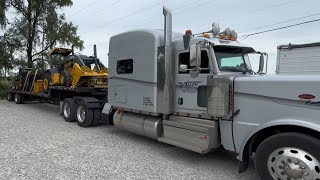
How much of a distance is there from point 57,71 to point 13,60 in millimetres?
13689

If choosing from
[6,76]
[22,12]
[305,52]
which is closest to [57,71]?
[305,52]

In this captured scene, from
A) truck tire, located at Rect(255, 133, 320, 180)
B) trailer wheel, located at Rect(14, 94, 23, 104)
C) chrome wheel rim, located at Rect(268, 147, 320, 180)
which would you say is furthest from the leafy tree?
chrome wheel rim, located at Rect(268, 147, 320, 180)

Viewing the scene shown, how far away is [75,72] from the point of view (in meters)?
12.1

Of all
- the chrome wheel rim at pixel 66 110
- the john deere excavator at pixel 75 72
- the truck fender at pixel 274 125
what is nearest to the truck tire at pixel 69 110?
the chrome wheel rim at pixel 66 110

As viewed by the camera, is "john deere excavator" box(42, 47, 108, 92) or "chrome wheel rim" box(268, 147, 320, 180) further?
"john deere excavator" box(42, 47, 108, 92)

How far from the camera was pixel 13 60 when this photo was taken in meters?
25.3

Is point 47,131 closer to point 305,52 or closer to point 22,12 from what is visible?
point 305,52

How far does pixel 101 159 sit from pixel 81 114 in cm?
482

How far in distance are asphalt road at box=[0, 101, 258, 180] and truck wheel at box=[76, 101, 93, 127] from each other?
109 centimetres

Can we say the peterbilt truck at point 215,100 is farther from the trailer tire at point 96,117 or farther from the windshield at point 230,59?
the trailer tire at point 96,117

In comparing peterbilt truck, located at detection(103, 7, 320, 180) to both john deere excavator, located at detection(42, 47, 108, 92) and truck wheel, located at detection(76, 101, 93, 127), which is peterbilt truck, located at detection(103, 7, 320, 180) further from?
john deere excavator, located at detection(42, 47, 108, 92)

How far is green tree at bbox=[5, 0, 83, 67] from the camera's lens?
25.8 meters

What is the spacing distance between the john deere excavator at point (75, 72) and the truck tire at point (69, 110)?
696 millimetres

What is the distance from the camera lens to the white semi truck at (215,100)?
4.43 m
